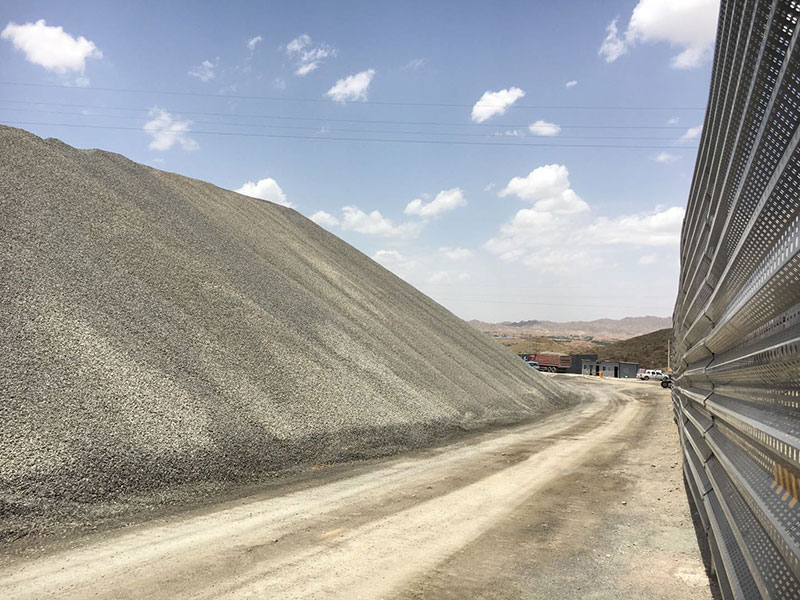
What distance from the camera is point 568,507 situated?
9203 millimetres

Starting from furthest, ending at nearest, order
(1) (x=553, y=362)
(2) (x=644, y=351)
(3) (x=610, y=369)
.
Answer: (2) (x=644, y=351), (3) (x=610, y=369), (1) (x=553, y=362)

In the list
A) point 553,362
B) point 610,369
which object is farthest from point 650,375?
point 553,362

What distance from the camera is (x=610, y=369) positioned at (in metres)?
73.6

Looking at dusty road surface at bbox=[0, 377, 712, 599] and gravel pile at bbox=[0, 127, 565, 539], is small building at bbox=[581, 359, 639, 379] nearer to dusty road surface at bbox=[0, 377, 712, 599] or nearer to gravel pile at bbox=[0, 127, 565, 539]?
gravel pile at bbox=[0, 127, 565, 539]

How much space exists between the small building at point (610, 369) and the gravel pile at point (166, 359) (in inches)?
2058

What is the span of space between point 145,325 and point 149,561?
25.0ft

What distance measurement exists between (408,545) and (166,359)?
7.76m

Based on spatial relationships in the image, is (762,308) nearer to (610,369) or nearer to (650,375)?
(650,375)

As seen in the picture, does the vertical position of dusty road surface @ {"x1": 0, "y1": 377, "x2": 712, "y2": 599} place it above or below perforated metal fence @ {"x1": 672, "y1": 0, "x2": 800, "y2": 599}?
below

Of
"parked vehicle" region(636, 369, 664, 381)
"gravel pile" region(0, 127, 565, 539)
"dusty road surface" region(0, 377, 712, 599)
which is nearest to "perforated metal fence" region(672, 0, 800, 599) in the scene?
"dusty road surface" region(0, 377, 712, 599)

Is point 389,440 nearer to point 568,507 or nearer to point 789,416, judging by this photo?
point 568,507

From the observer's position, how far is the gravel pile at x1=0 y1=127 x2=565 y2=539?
29.1 feet

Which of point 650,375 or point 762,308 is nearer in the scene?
point 762,308

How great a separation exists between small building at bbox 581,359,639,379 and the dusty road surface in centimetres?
6528
